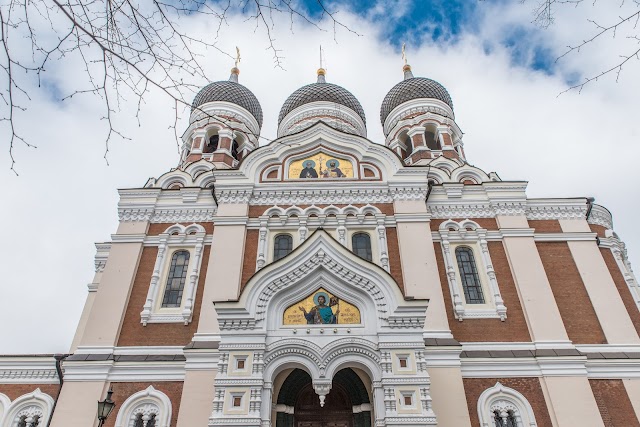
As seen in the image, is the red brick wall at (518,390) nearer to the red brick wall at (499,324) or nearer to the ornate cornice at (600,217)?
the red brick wall at (499,324)

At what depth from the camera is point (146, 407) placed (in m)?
10.6

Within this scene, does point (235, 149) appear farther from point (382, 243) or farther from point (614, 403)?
point (614, 403)

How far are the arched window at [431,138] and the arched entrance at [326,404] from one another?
459 inches

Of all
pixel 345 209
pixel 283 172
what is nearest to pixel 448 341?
pixel 345 209

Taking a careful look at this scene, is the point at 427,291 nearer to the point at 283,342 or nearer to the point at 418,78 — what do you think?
the point at 283,342

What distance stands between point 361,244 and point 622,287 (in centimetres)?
738

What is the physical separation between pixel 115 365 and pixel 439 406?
289 inches

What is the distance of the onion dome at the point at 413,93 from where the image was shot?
2065cm

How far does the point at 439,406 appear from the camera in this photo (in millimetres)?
9883

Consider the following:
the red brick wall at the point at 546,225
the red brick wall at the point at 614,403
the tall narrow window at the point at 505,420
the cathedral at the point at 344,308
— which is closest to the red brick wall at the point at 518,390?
the cathedral at the point at 344,308

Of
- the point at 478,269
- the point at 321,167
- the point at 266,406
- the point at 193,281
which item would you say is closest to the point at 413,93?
the point at 321,167

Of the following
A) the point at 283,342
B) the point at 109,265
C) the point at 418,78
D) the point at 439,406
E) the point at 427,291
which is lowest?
the point at 439,406

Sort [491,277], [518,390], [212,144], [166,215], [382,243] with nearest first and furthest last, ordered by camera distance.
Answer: [518,390] → [491,277] → [382,243] → [166,215] → [212,144]

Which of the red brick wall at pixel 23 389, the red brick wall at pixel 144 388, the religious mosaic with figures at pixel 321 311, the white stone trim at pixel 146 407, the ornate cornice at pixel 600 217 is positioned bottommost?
the white stone trim at pixel 146 407
